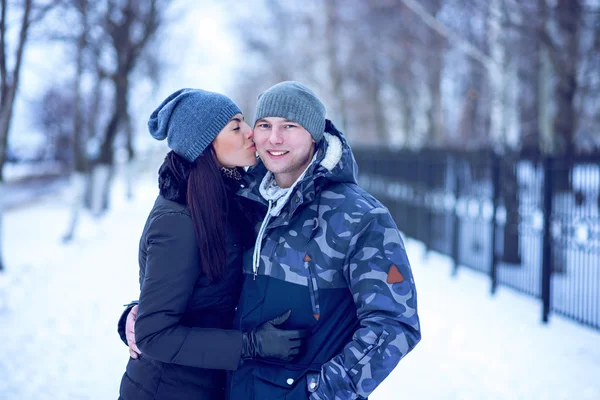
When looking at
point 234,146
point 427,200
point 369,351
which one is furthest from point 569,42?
point 369,351

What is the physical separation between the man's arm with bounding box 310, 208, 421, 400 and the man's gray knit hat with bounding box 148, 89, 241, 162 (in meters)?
0.80

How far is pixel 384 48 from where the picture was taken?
2464 cm

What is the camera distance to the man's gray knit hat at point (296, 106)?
2.39 metres

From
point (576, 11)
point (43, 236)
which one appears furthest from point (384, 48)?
point (43, 236)

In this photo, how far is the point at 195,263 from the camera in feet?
7.32

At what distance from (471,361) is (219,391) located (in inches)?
141

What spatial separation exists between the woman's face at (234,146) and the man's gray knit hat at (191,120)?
5 centimetres

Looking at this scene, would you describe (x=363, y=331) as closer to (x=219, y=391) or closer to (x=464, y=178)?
(x=219, y=391)

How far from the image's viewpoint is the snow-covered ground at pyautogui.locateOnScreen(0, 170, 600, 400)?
15.8 feet

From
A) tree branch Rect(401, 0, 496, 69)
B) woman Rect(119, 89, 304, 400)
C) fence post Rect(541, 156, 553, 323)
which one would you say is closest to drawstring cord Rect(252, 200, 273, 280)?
woman Rect(119, 89, 304, 400)

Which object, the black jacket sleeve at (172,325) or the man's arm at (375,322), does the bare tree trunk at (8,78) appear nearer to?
the black jacket sleeve at (172,325)

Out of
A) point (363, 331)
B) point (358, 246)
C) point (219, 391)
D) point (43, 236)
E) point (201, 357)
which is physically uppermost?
point (358, 246)

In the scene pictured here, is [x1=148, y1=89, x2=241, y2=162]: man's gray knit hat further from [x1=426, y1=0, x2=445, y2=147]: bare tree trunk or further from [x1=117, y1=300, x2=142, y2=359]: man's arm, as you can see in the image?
[x1=426, y1=0, x2=445, y2=147]: bare tree trunk

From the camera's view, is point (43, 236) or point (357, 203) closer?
point (357, 203)
